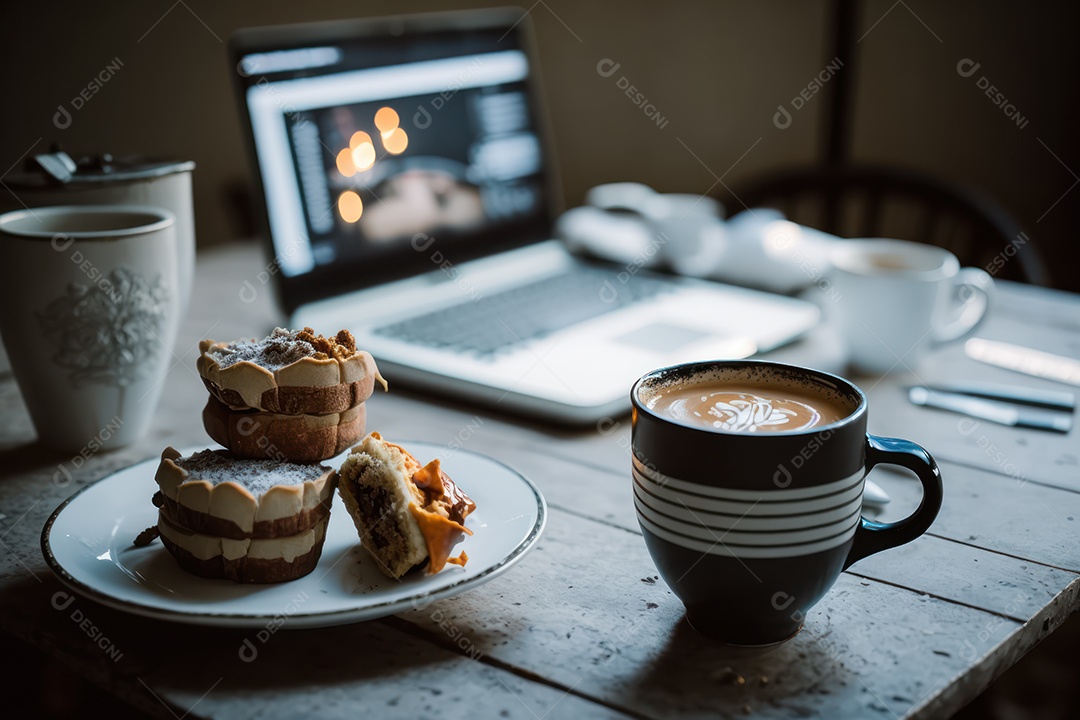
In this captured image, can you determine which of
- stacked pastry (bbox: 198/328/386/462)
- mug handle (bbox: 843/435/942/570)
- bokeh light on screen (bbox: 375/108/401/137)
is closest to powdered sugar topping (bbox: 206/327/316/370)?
stacked pastry (bbox: 198/328/386/462)

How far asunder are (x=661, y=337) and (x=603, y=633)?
1.86ft

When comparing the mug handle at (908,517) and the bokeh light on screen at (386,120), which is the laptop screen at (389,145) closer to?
the bokeh light on screen at (386,120)

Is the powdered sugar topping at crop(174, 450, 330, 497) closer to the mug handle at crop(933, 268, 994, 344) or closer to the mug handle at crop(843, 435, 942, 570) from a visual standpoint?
the mug handle at crop(843, 435, 942, 570)

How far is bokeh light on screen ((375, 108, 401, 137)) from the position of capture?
50.0 inches

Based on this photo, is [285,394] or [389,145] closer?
[285,394]

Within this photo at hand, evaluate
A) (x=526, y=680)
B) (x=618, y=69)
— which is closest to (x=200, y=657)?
(x=526, y=680)

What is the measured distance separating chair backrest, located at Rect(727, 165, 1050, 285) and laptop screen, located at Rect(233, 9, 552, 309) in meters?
0.62

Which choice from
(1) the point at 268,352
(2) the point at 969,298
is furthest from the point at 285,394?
(2) the point at 969,298

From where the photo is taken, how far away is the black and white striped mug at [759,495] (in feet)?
1.82

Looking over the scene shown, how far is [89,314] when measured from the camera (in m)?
0.85

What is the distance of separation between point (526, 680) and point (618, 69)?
2.49 metres

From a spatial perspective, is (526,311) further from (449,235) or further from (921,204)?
(921,204)

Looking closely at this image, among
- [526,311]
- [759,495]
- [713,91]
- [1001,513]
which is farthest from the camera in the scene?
[713,91]

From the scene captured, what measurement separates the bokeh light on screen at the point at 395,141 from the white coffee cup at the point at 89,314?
0.42 m
